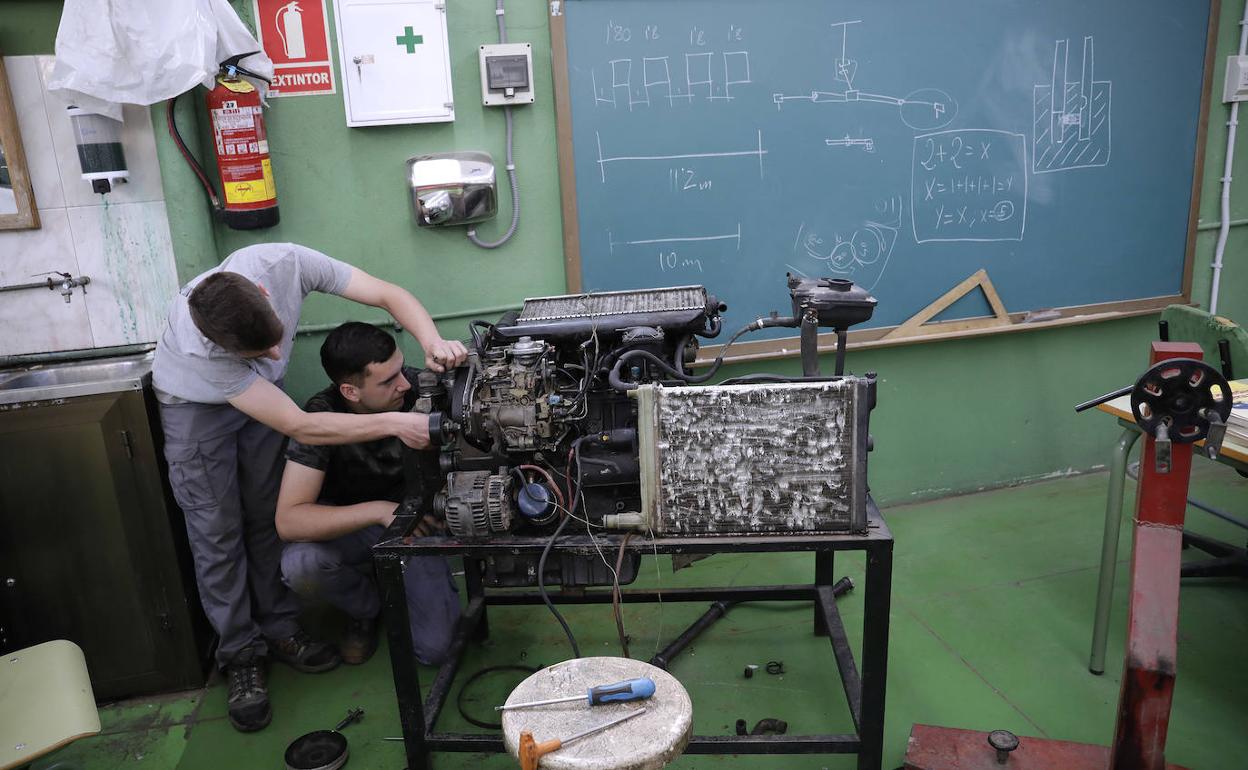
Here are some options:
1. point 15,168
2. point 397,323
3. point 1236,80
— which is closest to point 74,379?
point 15,168

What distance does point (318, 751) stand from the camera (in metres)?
2.06

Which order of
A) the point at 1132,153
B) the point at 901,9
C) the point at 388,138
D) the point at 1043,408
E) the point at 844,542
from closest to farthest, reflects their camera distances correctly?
the point at 844,542, the point at 388,138, the point at 901,9, the point at 1132,153, the point at 1043,408

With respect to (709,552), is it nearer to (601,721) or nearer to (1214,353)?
(601,721)

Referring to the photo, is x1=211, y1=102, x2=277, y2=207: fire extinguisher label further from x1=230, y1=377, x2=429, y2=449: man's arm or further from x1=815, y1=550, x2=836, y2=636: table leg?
x1=815, y1=550, x2=836, y2=636: table leg

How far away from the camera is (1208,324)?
2.35m

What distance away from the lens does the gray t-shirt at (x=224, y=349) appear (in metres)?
2.05

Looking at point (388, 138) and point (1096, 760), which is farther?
point (388, 138)

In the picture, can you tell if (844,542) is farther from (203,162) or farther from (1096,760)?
(203,162)

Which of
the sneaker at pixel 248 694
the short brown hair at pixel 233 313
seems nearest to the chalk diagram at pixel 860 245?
the short brown hair at pixel 233 313

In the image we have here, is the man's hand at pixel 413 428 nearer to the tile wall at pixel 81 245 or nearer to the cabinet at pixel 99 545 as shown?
the cabinet at pixel 99 545

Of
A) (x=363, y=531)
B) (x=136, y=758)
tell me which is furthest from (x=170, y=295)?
(x=136, y=758)

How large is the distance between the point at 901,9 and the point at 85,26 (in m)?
2.35

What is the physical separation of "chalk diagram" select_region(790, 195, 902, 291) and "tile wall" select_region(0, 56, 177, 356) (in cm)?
197

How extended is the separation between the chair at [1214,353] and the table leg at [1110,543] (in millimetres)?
427
